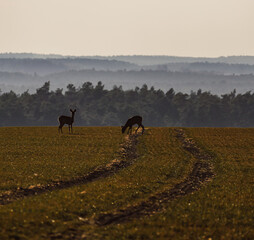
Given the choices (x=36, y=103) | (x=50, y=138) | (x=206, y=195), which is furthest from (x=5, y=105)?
(x=206, y=195)

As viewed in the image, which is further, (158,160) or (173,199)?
(158,160)

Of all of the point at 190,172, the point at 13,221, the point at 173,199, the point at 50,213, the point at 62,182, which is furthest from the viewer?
the point at 190,172

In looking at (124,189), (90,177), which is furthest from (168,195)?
(90,177)

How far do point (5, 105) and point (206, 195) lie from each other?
171m

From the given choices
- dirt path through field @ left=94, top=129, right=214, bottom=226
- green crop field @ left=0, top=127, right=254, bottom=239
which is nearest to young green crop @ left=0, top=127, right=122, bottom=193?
green crop field @ left=0, top=127, right=254, bottom=239

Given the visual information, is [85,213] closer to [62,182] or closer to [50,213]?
[50,213]

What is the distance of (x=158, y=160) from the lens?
41344mm

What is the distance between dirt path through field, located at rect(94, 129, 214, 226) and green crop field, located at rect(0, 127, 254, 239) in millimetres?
57

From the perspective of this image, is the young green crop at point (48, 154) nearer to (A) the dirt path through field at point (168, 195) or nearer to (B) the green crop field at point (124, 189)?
(B) the green crop field at point (124, 189)

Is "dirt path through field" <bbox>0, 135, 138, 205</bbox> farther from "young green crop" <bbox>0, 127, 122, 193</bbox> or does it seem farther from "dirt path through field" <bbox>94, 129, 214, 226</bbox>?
"dirt path through field" <bbox>94, 129, 214, 226</bbox>

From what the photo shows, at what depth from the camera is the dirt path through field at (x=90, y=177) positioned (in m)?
26.0

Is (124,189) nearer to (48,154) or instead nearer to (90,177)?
(90,177)

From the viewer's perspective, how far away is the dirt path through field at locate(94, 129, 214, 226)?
72.2ft

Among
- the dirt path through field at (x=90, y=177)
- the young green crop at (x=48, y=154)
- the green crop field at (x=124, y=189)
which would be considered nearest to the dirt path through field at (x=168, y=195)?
the green crop field at (x=124, y=189)
